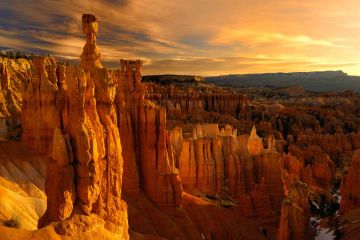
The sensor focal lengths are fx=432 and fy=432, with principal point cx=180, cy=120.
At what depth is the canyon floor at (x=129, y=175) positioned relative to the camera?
12.5m

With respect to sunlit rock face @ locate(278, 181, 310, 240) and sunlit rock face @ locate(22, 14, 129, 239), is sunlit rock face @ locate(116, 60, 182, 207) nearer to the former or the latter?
sunlit rock face @ locate(278, 181, 310, 240)

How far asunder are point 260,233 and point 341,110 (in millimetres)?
78903

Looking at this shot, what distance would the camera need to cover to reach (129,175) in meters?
23.5

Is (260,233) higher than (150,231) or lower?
lower

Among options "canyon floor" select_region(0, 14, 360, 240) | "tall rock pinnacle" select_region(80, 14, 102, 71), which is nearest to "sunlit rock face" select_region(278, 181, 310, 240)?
"canyon floor" select_region(0, 14, 360, 240)

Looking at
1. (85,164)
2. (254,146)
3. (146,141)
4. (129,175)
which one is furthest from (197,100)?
(85,164)

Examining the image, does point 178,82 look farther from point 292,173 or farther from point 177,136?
point 177,136

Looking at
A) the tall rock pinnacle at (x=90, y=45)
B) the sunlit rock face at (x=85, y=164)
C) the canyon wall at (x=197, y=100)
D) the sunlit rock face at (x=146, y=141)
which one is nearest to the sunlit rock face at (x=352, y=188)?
the sunlit rock face at (x=146, y=141)

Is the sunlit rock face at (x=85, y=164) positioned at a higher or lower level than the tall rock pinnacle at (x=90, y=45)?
lower

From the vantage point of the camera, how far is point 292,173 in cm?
4750

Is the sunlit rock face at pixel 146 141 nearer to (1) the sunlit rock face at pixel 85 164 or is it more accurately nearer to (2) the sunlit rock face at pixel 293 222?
(2) the sunlit rock face at pixel 293 222

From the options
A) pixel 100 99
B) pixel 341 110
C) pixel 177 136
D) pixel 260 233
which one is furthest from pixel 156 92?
pixel 100 99

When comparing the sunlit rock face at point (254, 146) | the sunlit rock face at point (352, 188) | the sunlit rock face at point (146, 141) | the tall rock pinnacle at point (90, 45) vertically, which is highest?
the tall rock pinnacle at point (90, 45)

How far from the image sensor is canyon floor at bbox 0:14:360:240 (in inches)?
494
